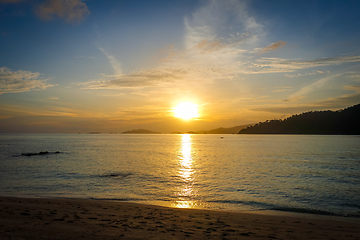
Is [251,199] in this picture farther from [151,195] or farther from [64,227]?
[64,227]

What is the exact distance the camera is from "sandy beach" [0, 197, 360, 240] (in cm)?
992

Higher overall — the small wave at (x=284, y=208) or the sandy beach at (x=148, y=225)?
the sandy beach at (x=148, y=225)

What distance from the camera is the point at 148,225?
1153cm

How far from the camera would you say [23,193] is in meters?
21.9

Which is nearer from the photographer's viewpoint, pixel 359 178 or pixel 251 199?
pixel 251 199

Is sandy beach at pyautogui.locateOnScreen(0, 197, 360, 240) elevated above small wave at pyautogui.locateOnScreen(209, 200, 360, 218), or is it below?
above

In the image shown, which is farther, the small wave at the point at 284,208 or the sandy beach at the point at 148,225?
the small wave at the point at 284,208

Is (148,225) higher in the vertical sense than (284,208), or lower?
higher

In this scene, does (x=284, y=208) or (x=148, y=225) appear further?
(x=284, y=208)

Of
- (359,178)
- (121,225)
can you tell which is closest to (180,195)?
(121,225)

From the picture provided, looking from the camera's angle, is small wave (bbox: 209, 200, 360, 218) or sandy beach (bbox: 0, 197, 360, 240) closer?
sandy beach (bbox: 0, 197, 360, 240)

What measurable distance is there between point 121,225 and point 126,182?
58.0 feet

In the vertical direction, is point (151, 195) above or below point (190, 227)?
below

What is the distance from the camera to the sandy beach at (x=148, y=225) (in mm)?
9922
